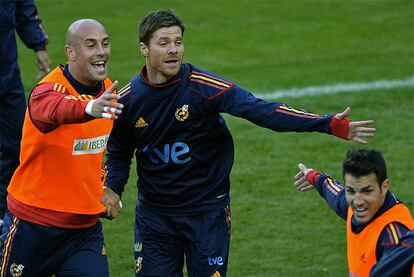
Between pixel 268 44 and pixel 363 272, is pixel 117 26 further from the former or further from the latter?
pixel 363 272

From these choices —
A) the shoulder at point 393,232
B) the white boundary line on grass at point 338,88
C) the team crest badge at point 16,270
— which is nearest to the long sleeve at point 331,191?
the shoulder at point 393,232

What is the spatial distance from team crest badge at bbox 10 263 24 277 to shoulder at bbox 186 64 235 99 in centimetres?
166

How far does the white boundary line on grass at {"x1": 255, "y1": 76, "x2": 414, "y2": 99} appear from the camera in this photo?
567 inches

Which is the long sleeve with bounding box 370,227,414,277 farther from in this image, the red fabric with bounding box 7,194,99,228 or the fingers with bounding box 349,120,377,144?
the red fabric with bounding box 7,194,99,228

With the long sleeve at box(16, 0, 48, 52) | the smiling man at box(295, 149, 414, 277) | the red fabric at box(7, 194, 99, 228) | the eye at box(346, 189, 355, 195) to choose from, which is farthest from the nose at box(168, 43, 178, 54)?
the long sleeve at box(16, 0, 48, 52)

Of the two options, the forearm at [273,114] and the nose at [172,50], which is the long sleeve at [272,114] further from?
the nose at [172,50]

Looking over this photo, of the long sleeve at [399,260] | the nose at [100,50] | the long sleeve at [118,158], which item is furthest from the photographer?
the long sleeve at [118,158]

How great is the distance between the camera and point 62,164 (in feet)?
22.7

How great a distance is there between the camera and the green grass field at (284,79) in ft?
31.8

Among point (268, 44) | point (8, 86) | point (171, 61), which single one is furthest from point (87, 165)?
point (268, 44)

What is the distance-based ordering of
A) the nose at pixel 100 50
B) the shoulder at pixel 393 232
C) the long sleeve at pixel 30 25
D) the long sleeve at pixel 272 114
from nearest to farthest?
1. the shoulder at pixel 393 232
2. the long sleeve at pixel 272 114
3. the nose at pixel 100 50
4. the long sleeve at pixel 30 25

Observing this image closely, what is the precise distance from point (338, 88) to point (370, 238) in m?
8.61

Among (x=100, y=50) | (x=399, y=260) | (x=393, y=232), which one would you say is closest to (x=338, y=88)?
(x=100, y=50)

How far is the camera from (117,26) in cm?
1773
